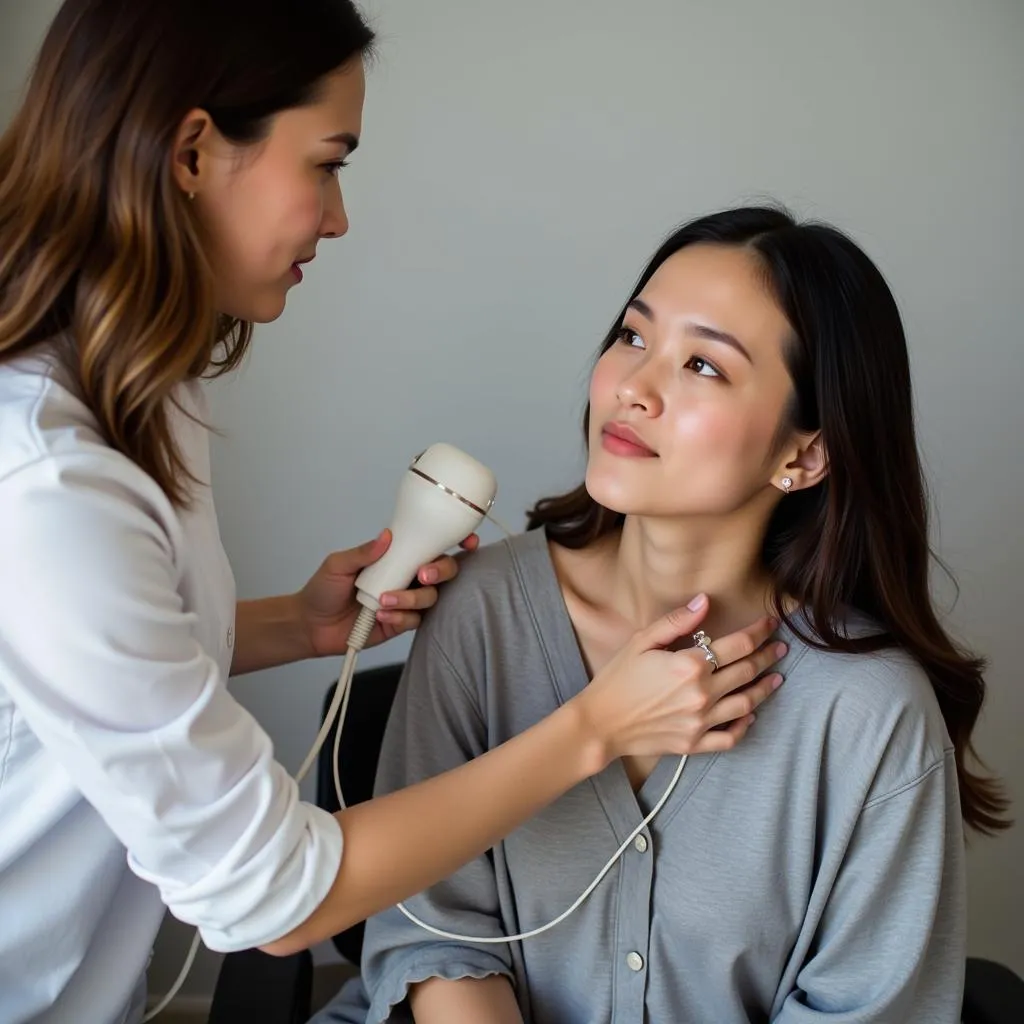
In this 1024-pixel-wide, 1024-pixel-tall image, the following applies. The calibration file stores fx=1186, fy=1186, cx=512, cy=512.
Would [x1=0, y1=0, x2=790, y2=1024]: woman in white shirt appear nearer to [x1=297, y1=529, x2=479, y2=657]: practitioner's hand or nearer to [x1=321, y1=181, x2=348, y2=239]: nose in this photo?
[x1=321, y1=181, x2=348, y2=239]: nose

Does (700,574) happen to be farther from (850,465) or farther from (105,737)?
(105,737)

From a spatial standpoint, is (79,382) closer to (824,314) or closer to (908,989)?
(824,314)

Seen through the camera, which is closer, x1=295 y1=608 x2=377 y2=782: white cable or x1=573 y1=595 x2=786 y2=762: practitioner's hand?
x1=573 y1=595 x2=786 y2=762: practitioner's hand

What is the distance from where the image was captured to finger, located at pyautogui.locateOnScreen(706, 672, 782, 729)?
1.12 meters

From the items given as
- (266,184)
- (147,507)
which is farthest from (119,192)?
(147,507)

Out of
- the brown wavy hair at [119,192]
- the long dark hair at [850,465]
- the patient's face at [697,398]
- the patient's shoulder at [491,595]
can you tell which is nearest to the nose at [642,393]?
the patient's face at [697,398]

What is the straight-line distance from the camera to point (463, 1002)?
1175 millimetres

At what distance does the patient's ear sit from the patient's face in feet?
0.15

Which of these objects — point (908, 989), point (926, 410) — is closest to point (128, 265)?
point (908, 989)

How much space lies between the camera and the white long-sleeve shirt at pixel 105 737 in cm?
76

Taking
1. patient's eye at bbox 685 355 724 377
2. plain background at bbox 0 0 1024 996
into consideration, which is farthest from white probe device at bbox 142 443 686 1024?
plain background at bbox 0 0 1024 996

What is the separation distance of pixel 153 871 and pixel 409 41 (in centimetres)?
113

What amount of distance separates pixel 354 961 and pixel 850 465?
2.83 feet

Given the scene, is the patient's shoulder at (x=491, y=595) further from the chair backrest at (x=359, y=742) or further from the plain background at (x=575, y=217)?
the plain background at (x=575, y=217)
